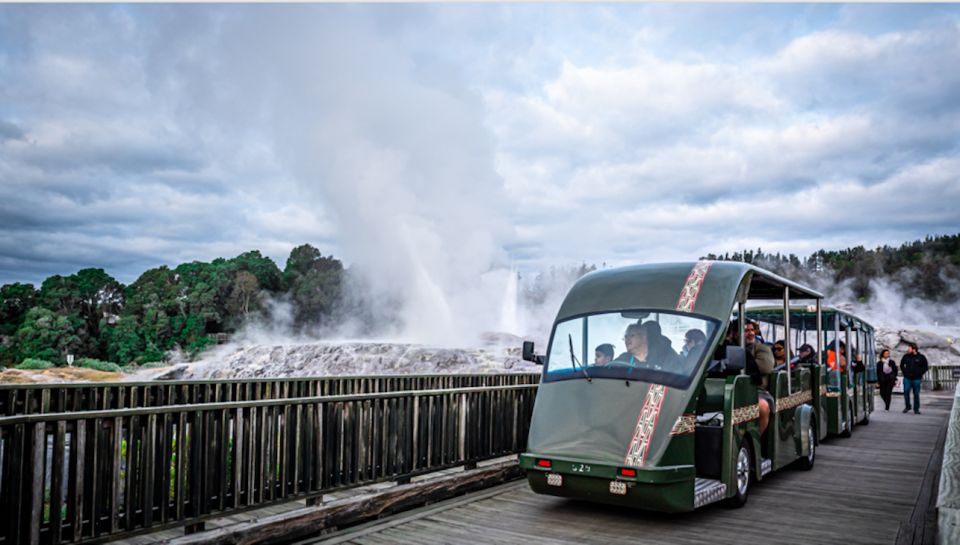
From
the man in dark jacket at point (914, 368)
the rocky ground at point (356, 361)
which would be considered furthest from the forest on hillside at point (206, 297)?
the man in dark jacket at point (914, 368)

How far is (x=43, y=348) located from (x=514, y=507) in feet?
274

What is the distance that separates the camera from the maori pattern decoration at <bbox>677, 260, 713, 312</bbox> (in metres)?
8.46

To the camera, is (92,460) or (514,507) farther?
(514,507)

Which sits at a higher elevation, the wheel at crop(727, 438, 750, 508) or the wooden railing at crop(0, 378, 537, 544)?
the wooden railing at crop(0, 378, 537, 544)

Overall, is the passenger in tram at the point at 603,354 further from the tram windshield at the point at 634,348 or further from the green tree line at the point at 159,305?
the green tree line at the point at 159,305

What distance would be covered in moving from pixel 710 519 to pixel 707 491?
44cm

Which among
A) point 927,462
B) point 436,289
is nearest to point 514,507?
point 927,462

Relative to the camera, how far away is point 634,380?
801cm

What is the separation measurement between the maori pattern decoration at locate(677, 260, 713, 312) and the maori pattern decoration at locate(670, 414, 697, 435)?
1292 millimetres

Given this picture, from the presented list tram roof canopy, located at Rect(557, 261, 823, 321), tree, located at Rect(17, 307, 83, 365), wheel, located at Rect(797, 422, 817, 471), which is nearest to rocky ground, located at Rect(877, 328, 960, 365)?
wheel, located at Rect(797, 422, 817, 471)

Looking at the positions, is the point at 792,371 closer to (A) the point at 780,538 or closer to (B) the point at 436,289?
(A) the point at 780,538

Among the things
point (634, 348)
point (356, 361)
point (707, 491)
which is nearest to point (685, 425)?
point (707, 491)

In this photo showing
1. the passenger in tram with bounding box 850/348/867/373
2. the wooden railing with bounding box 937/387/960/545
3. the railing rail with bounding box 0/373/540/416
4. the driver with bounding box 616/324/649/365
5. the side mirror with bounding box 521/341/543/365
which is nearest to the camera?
the wooden railing with bounding box 937/387/960/545

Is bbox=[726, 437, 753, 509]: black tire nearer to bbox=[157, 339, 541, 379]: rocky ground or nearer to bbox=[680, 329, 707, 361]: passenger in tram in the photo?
bbox=[680, 329, 707, 361]: passenger in tram
